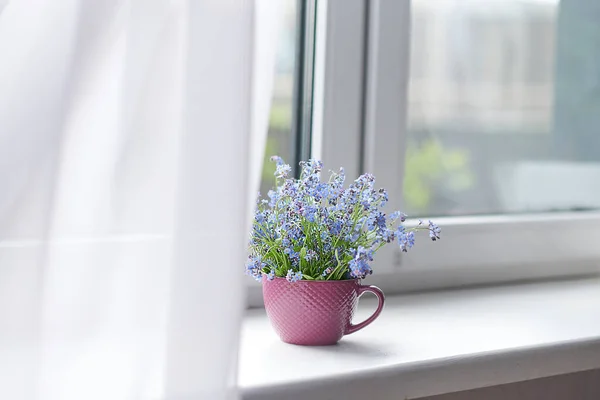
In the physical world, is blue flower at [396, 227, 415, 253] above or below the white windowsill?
above

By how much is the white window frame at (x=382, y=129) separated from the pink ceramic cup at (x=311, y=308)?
0.23m

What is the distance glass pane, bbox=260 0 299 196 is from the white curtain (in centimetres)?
53

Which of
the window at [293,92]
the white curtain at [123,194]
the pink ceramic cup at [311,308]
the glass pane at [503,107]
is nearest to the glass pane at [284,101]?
the window at [293,92]

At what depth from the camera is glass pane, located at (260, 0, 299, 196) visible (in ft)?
4.29

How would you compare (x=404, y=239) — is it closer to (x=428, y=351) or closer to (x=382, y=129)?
(x=428, y=351)

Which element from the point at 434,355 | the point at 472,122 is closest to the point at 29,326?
the point at 434,355

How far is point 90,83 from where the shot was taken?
71 cm

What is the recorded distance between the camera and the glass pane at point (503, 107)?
57.8 inches

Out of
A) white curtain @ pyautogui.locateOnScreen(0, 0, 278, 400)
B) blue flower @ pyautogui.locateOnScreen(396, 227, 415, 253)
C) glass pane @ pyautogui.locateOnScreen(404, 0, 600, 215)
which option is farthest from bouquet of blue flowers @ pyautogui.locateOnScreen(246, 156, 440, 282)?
glass pane @ pyautogui.locateOnScreen(404, 0, 600, 215)

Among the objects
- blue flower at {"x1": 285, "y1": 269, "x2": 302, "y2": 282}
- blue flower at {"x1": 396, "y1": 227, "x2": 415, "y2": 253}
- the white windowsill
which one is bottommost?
the white windowsill

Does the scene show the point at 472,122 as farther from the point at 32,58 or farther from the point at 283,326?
the point at 32,58

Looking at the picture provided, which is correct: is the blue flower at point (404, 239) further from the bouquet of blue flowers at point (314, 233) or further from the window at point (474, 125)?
the window at point (474, 125)

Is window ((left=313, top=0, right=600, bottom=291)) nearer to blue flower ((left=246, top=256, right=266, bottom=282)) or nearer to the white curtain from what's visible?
blue flower ((left=246, top=256, right=266, bottom=282))

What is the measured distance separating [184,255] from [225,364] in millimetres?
105
